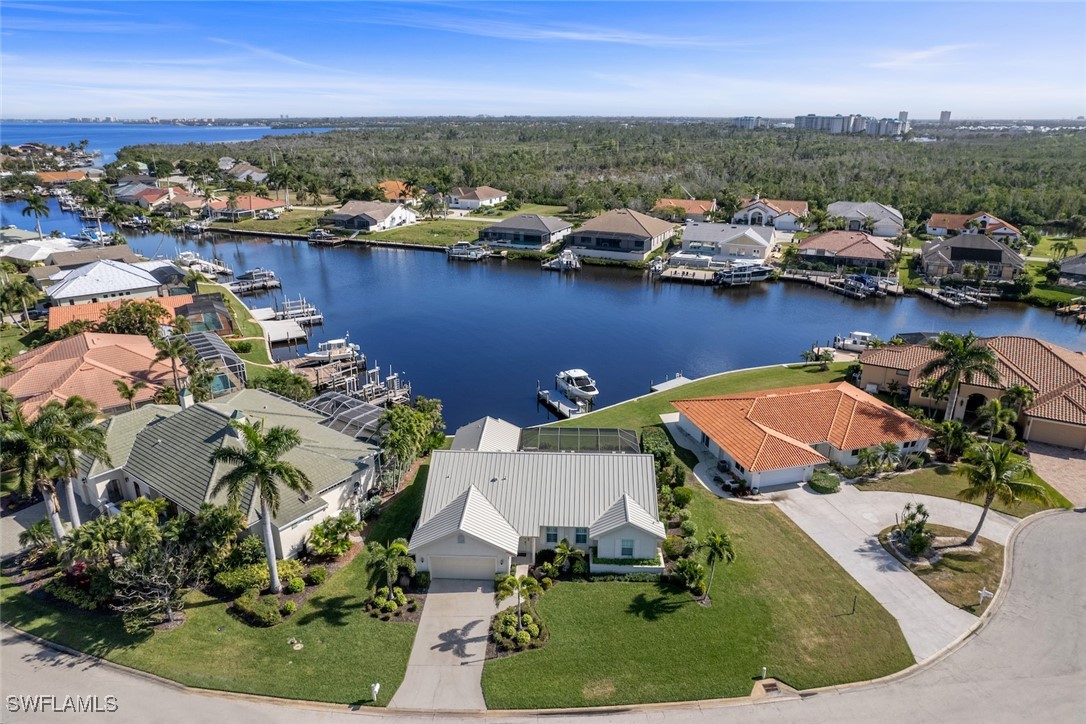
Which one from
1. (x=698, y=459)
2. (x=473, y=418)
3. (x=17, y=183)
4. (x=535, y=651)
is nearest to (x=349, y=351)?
(x=473, y=418)

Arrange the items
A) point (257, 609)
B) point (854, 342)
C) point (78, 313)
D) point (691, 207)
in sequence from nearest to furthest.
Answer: point (257, 609) → point (78, 313) → point (854, 342) → point (691, 207)

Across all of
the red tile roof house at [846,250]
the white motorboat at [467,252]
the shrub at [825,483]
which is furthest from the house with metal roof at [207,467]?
the red tile roof house at [846,250]

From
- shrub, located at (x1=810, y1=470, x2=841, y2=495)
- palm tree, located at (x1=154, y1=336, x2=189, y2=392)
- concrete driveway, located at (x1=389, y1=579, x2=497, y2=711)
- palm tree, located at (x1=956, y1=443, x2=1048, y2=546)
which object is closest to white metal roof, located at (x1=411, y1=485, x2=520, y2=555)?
concrete driveway, located at (x1=389, y1=579, x2=497, y2=711)

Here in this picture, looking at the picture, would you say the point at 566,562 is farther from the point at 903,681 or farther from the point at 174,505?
the point at 174,505

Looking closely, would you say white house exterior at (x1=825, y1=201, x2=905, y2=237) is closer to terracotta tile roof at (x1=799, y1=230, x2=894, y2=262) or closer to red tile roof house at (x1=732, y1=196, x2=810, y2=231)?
red tile roof house at (x1=732, y1=196, x2=810, y2=231)

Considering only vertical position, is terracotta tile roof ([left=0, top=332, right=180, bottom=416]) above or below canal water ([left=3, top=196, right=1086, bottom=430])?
above

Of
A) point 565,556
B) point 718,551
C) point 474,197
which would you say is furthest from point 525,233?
point 718,551

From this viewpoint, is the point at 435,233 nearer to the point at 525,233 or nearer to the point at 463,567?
the point at 525,233
